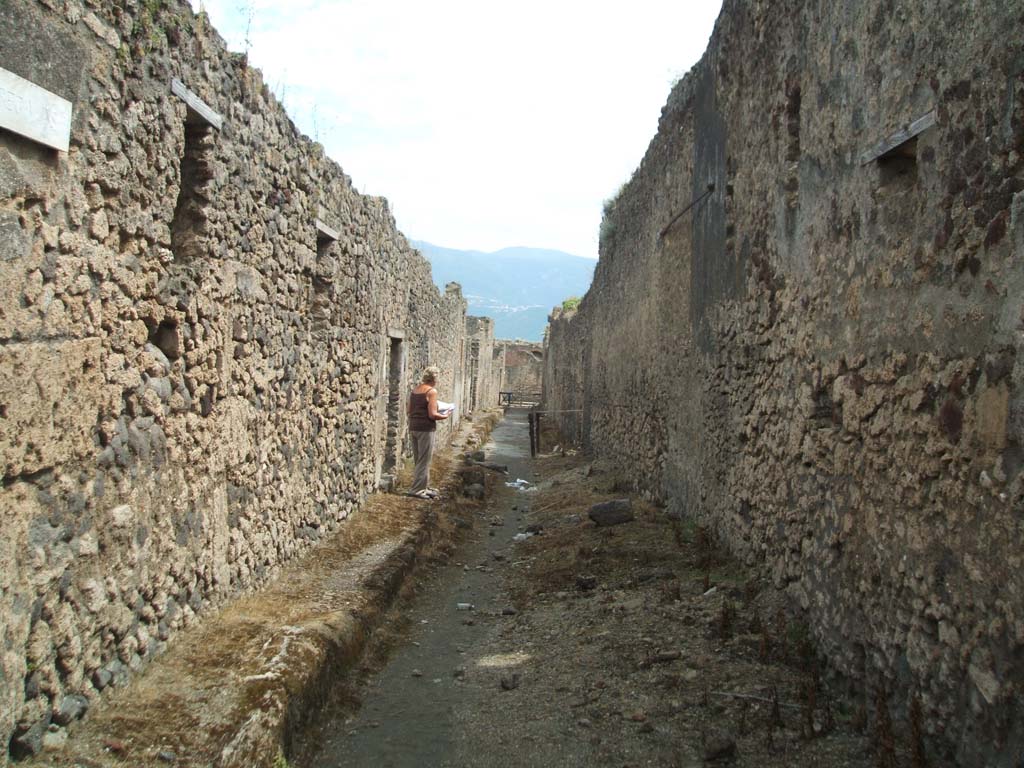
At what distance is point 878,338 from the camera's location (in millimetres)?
3510

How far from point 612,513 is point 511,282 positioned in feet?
546

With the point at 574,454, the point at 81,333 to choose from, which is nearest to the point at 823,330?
the point at 81,333

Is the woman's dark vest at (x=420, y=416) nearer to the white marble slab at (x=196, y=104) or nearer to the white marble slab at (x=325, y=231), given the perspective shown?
the white marble slab at (x=325, y=231)

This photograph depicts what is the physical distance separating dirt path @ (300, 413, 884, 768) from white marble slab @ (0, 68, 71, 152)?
2.53 metres

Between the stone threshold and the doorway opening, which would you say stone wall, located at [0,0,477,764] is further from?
the doorway opening

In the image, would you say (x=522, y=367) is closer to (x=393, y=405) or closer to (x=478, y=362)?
(x=478, y=362)

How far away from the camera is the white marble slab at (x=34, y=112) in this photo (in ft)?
8.38

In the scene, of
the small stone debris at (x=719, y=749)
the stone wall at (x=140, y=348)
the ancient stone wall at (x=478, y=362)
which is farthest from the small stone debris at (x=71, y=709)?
the ancient stone wall at (x=478, y=362)

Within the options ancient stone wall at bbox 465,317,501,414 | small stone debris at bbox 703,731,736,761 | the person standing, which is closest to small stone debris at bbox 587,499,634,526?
the person standing

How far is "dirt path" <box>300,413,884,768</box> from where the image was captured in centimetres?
337

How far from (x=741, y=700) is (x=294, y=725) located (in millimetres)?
1847

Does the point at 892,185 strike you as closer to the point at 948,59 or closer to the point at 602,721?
the point at 948,59

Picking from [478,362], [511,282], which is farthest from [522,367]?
[511,282]

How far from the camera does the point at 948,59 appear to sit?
2959 mm
